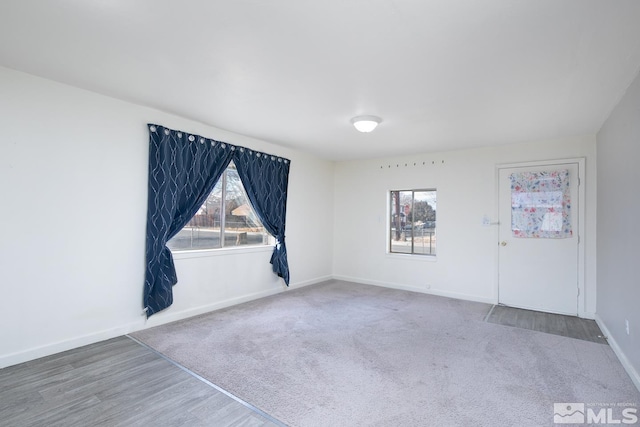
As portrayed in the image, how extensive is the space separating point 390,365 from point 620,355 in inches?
82.4

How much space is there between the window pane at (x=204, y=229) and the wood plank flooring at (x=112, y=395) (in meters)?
1.47

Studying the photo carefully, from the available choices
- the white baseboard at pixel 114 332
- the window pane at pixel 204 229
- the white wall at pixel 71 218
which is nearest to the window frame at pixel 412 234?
the white baseboard at pixel 114 332

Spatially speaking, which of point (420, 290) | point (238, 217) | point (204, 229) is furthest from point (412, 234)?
point (204, 229)

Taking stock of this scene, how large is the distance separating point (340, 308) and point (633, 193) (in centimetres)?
330

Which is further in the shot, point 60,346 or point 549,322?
point 549,322

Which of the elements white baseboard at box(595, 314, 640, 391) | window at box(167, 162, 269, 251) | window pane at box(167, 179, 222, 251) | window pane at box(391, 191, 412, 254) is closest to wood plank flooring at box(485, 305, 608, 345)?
white baseboard at box(595, 314, 640, 391)

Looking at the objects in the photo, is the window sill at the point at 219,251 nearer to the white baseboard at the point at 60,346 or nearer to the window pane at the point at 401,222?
the white baseboard at the point at 60,346

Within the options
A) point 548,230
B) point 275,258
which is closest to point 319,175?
point 275,258

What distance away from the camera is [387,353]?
3.05 metres

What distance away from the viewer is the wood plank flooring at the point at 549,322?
11.8 ft

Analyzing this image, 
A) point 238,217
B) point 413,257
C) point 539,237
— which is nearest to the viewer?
point 539,237

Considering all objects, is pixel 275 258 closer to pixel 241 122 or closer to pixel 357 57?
pixel 241 122

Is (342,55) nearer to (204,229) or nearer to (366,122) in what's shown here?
(366,122)

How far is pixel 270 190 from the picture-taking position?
506cm
